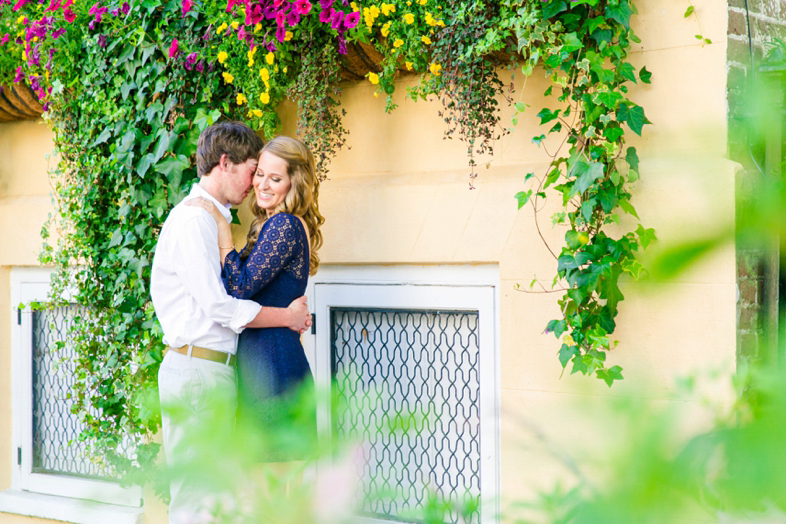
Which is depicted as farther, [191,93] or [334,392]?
[191,93]

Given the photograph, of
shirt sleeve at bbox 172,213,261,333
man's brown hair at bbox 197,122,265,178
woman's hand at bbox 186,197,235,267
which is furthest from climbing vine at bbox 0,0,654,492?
shirt sleeve at bbox 172,213,261,333

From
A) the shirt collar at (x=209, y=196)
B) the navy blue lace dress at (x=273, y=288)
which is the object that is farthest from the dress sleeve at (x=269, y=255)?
the shirt collar at (x=209, y=196)

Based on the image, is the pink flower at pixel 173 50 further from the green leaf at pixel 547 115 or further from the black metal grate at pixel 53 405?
the black metal grate at pixel 53 405

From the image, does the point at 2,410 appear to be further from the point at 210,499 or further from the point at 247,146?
the point at 210,499

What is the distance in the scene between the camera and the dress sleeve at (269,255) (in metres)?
2.42

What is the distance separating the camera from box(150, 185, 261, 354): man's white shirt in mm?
2414

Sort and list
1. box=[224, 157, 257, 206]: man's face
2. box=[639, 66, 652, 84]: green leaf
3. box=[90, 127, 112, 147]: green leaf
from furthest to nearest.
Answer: box=[90, 127, 112, 147]: green leaf → box=[224, 157, 257, 206]: man's face → box=[639, 66, 652, 84]: green leaf

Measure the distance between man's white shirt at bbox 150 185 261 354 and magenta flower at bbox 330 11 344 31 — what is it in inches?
26.1

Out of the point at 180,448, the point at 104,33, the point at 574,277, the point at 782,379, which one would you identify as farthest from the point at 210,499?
the point at 104,33

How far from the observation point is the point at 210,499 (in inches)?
14.0

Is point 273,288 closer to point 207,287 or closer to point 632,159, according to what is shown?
point 207,287

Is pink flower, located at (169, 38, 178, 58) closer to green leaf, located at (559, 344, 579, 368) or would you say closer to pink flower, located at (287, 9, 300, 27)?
pink flower, located at (287, 9, 300, 27)

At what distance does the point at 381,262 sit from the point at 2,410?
2258 millimetres

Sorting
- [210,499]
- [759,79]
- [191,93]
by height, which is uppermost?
[191,93]
